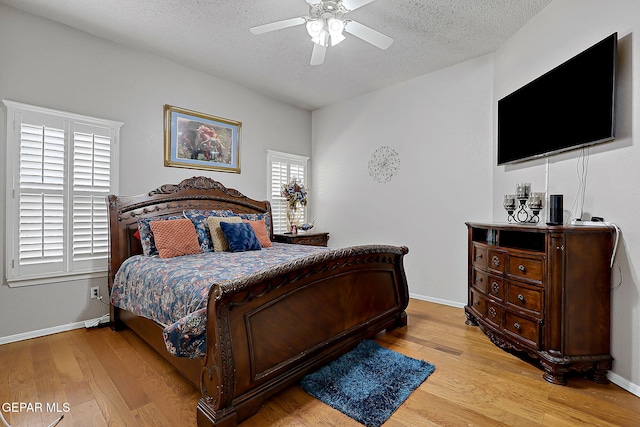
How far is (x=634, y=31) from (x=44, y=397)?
4.38m

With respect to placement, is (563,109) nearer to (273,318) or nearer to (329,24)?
(329,24)

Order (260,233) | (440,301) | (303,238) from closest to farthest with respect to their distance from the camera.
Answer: (260,233) → (440,301) → (303,238)

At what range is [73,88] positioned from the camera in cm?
296

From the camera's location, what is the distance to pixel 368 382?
1988 millimetres

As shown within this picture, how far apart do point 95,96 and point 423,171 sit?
3.84 m

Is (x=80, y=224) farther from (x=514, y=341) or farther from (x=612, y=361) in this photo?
(x=612, y=361)

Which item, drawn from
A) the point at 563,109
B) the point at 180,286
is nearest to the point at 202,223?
the point at 180,286

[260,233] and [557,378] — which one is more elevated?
[260,233]

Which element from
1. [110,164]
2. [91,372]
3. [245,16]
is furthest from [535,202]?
[110,164]

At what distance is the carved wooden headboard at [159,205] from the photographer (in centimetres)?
304

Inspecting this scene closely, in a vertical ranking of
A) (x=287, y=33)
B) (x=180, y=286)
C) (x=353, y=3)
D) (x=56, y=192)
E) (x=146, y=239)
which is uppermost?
(x=287, y=33)

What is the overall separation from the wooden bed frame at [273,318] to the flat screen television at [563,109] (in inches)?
62.1

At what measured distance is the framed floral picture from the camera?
12.0 ft

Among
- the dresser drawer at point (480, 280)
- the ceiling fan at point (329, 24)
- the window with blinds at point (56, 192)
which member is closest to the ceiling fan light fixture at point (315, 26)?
the ceiling fan at point (329, 24)
